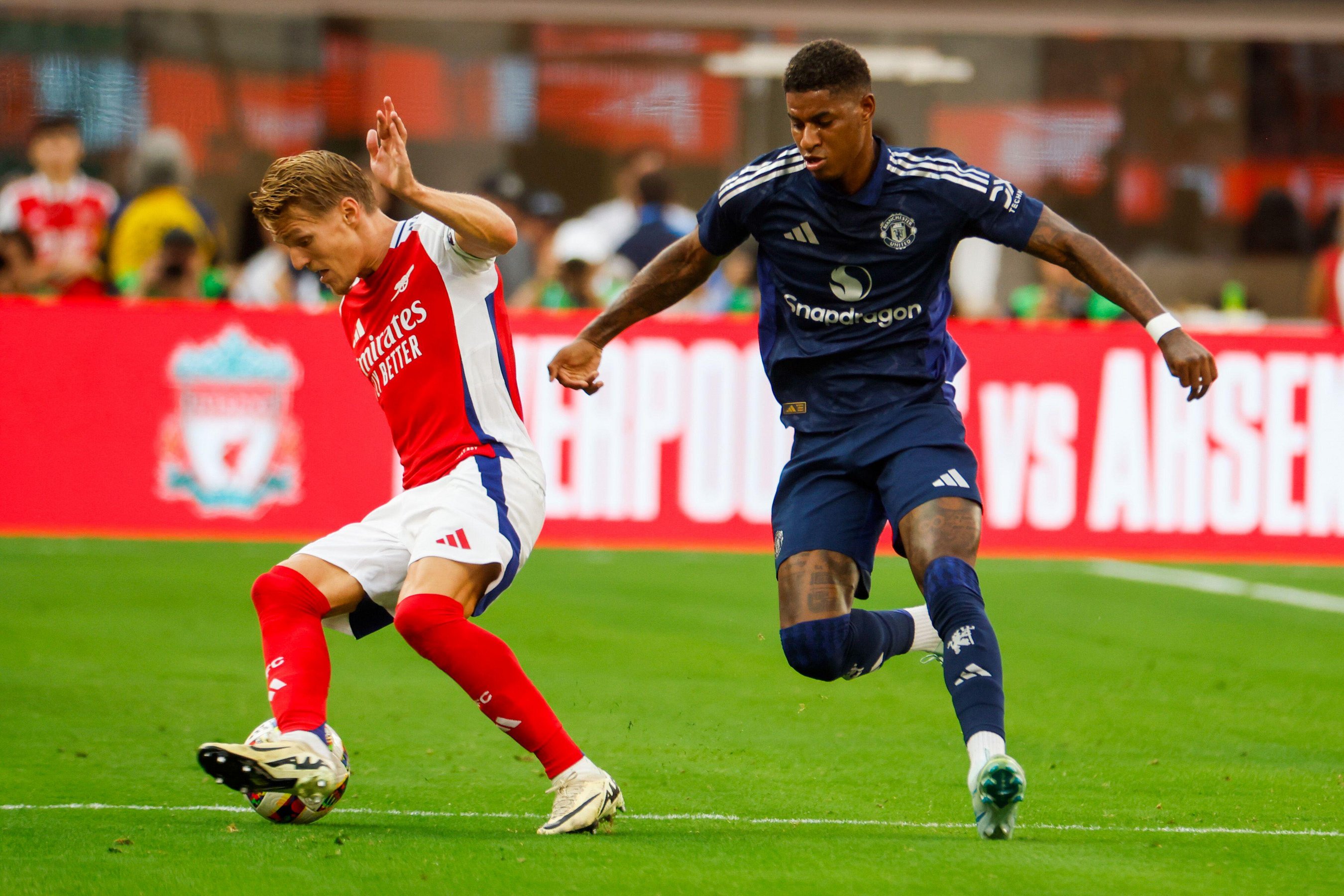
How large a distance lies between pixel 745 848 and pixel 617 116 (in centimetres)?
1396

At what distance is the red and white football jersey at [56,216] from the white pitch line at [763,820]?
8.99 m

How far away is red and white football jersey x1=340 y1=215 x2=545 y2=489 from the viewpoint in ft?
17.0

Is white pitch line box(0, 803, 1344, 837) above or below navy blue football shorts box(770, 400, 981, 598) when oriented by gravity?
below

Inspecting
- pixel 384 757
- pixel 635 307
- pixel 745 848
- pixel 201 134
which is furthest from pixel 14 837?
pixel 201 134

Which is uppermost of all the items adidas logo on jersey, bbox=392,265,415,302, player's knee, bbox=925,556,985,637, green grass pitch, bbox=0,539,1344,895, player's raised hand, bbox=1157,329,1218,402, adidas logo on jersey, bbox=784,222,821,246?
adidas logo on jersey, bbox=784,222,821,246

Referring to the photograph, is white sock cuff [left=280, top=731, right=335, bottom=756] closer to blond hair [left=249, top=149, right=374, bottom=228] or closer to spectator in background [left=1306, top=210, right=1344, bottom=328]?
blond hair [left=249, top=149, right=374, bottom=228]

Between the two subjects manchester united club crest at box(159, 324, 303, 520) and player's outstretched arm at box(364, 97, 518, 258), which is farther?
manchester united club crest at box(159, 324, 303, 520)

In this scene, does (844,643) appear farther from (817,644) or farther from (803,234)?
(803,234)

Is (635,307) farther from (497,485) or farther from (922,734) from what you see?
(922,734)

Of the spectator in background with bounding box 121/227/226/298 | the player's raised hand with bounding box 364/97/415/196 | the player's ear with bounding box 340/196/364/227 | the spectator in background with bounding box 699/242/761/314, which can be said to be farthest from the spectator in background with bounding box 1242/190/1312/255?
the player's raised hand with bounding box 364/97/415/196

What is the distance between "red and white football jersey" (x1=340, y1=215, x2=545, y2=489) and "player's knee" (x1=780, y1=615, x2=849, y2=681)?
87 cm

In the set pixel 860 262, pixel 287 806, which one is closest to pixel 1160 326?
pixel 860 262

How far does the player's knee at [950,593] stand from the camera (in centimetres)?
481

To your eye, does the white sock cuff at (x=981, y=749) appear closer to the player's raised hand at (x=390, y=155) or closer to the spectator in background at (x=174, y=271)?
the player's raised hand at (x=390, y=155)
